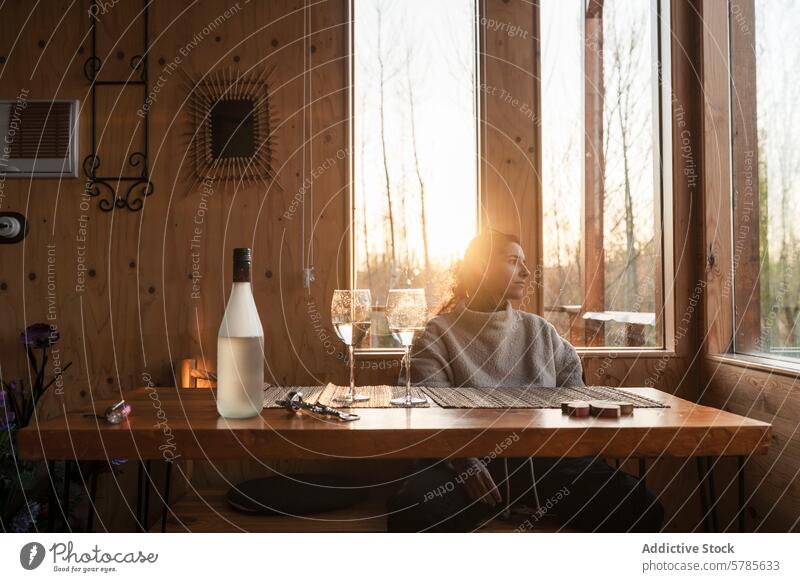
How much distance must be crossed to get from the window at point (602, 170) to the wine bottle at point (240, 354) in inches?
53.3

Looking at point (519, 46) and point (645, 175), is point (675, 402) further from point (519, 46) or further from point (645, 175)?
point (519, 46)

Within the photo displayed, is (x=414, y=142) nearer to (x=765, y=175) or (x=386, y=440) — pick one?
(x=765, y=175)

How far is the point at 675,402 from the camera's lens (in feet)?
3.88

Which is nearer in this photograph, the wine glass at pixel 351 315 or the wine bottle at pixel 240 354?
the wine bottle at pixel 240 354

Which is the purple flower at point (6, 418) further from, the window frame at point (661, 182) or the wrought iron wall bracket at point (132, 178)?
the window frame at point (661, 182)

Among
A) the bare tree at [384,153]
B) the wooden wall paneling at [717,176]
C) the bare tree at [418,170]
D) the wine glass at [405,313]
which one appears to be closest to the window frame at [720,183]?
the wooden wall paneling at [717,176]

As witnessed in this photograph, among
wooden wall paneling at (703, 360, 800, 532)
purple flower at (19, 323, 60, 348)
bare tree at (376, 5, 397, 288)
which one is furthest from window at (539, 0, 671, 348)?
purple flower at (19, 323, 60, 348)

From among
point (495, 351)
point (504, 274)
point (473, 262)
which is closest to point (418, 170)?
point (473, 262)

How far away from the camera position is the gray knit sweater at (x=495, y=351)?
5.72 ft

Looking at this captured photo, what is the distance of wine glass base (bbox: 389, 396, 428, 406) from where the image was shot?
1.16 metres

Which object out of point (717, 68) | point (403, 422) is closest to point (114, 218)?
point (403, 422)

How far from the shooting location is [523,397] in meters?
1.26

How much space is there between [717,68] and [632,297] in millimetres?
769

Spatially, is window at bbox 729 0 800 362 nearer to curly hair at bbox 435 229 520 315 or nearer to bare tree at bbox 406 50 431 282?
curly hair at bbox 435 229 520 315
